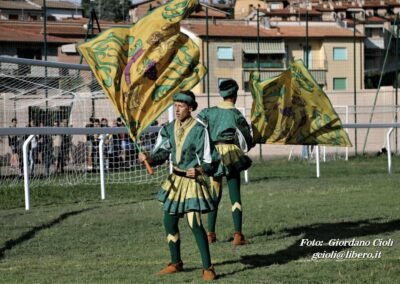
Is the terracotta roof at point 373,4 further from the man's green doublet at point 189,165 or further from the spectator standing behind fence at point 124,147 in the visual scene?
the man's green doublet at point 189,165

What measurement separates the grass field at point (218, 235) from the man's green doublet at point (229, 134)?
980 millimetres

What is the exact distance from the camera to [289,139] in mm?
13047

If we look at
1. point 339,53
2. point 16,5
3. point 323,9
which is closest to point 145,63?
point 339,53

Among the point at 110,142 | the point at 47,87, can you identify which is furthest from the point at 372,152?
the point at 47,87

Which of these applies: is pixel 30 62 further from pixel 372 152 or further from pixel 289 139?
pixel 372 152

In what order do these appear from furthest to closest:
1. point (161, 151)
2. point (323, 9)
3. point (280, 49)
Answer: point (323, 9), point (280, 49), point (161, 151)

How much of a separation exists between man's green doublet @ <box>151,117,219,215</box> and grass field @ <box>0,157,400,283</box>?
2.37 ft

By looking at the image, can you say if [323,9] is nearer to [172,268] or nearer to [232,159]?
[232,159]

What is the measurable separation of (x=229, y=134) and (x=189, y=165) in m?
2.31

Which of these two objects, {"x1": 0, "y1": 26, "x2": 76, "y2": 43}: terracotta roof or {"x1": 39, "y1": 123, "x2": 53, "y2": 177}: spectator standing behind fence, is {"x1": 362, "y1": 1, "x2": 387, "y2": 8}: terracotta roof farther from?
{"x1": 39, "y1": 123, "x2": 53, "y2": 177}: spectator standing behind fence

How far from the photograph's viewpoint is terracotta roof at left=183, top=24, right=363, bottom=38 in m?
52.6

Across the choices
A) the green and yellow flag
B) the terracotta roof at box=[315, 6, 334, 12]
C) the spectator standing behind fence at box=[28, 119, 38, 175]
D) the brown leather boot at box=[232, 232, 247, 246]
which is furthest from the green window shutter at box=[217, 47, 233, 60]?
the terracotta roof at box=[315, 6, 334, 12]

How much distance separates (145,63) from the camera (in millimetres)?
9680

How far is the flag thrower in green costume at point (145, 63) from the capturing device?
942cm
